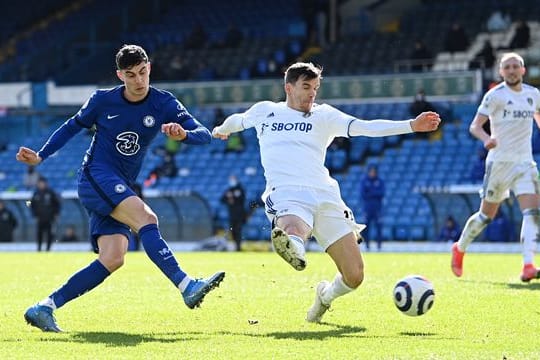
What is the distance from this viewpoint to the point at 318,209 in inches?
379

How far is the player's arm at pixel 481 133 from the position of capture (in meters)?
13.3

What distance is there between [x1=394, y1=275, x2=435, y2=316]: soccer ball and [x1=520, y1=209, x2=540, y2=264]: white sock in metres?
5.00

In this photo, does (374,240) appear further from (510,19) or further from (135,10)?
(135,10)

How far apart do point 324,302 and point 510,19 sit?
2937cm

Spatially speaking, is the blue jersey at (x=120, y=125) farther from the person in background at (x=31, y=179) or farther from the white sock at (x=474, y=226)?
the person in background at (x=31, y=179)

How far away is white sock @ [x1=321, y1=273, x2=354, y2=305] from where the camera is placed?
9805mm

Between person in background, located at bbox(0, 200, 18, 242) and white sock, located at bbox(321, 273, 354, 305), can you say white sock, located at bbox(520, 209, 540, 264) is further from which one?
person in background, located at bbox(0, 200, 18, 242)

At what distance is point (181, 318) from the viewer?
1049cm

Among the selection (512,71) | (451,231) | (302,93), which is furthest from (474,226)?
(451,231)

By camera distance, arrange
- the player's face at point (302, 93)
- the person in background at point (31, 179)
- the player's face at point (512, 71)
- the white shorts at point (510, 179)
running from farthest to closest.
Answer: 1. the person in background at point (31, 179)
2. the white shorts at point (510, 179)
3. the player's face at point (512, 71)
4. the player's face at point (302, 93)

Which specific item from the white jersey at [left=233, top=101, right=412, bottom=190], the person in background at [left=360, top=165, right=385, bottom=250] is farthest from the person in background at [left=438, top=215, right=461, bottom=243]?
the white jersey at [left=233, top=101, right=412, bottom=190]

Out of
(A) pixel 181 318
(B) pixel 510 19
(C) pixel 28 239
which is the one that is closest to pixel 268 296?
(A) pixel 181 318

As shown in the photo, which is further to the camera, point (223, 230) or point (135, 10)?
point (135, 10)

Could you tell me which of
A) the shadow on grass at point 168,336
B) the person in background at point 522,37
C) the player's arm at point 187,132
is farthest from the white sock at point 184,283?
the person in background at point 522,37
